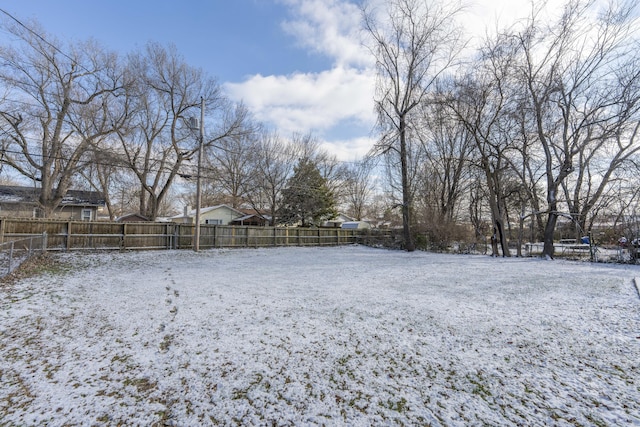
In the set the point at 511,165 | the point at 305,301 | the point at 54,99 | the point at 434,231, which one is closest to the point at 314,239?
the point at 434,231

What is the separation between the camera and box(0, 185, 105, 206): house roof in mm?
21484

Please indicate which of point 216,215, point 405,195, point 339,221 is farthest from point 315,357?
point 339,221

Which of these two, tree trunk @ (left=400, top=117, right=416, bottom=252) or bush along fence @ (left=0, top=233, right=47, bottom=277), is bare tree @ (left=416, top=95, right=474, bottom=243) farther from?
bush along fence @ (left=0, top=233, right=47, bottom=277)

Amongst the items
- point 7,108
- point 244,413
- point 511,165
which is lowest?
point 244,413

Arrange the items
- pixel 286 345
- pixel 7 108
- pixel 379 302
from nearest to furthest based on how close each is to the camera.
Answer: pixel 286 345 → pixel 379 302 → pixel 7 108

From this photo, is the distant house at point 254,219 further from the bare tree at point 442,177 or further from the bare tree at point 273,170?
the bare tree at point 442,177

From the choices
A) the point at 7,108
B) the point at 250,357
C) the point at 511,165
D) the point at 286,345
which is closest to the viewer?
the point at 250,357

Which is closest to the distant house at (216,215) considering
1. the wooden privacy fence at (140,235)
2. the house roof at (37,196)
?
the house roof at (37,196)

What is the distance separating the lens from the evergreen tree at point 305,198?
2797 cm

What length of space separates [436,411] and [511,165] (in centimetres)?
1559

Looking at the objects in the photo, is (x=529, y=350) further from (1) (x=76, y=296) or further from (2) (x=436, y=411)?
(1) (x=76, y=296)

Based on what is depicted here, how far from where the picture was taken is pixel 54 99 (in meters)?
17.0

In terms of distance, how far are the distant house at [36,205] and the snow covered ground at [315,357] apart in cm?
2066

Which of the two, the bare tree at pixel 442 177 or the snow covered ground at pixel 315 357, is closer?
the snow covered ground at pixel 315 357
